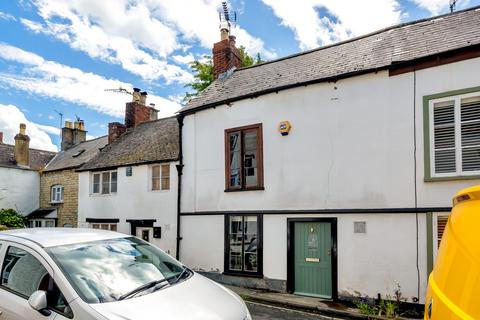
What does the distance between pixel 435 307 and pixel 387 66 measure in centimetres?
767

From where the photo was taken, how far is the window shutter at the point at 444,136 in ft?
25.9

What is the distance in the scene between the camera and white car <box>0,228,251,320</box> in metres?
3.27

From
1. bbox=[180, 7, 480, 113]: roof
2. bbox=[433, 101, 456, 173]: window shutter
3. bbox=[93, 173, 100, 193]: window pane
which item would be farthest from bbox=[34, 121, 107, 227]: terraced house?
bbox=[433, 101, 456, 173]: window shutter

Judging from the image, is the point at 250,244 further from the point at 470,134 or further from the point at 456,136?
the point at 470,134

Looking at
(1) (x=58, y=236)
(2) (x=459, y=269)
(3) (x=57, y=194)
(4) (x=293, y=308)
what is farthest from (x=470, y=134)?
(3) (x=57, y=194)

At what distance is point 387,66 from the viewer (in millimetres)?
8711

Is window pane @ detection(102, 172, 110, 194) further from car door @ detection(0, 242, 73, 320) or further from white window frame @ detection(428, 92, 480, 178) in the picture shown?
white window frame @ detection(428, 92, 480, 178)

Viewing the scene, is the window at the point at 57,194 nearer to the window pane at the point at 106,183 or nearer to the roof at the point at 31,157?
the roof at the point at 31,157

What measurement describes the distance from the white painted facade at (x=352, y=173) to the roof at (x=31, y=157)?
17071 mm

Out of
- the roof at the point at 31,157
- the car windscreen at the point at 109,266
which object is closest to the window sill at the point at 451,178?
the car windscreen at the point at 109,266

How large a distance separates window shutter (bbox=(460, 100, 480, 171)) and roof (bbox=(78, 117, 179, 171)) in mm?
9293

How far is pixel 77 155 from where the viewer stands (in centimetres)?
2212

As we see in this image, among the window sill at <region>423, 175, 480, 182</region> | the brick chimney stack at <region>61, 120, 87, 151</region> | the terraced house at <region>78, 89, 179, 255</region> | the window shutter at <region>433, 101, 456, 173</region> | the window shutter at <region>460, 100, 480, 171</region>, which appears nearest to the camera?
the window sill at <region>423, 175, 480, 182</region>

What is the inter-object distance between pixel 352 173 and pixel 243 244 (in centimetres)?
409
